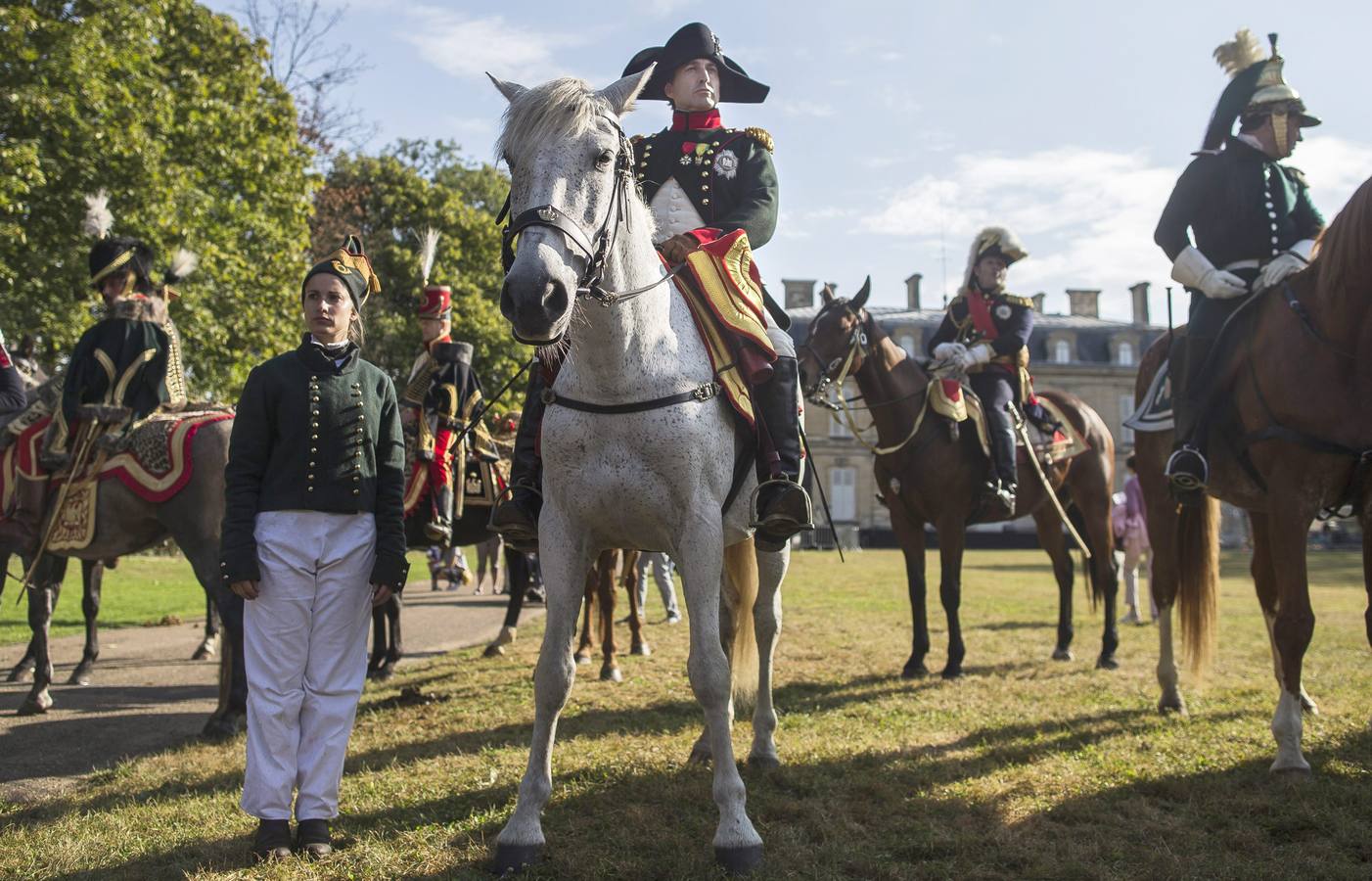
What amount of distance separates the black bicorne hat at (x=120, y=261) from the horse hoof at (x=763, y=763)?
5.38m

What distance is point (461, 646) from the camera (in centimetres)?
1151

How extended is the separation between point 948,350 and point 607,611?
3982 millimetres

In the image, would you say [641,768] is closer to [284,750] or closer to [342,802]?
[342,802]

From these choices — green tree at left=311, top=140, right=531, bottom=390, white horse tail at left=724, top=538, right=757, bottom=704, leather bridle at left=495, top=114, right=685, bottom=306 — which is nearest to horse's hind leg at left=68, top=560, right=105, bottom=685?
white horse tail at left=724, top=538, right=757, bottom=704

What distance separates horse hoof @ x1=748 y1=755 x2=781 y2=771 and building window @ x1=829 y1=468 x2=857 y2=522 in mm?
57715

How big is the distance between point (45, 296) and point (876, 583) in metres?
17.1

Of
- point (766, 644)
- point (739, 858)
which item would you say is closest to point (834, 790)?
point (766, 644)

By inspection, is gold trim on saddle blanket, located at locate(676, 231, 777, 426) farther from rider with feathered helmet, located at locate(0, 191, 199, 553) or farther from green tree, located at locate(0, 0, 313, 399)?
green tree, located at locate(0, 0, 313, 399)

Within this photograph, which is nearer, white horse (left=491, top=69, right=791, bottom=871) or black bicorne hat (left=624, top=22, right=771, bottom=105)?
white horse (left=491, top=69, right=791, bottom=871)

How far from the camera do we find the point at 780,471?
4.62 meters

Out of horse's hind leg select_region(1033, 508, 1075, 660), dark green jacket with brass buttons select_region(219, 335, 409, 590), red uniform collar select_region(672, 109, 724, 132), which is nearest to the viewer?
dark green jacket with brass buttons select_region(219, 335, 409, 590)

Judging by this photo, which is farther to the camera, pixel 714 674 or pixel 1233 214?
pixel 1233 214

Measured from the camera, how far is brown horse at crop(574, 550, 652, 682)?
8.87 meters

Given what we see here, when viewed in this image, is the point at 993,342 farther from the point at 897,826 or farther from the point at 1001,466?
the point at 897,826
